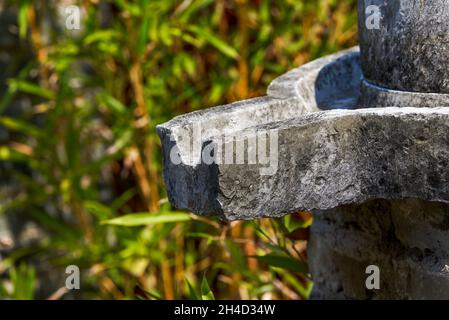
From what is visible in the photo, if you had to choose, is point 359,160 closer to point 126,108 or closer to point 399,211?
point 399,211

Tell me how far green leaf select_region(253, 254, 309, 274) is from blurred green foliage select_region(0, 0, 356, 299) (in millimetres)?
851

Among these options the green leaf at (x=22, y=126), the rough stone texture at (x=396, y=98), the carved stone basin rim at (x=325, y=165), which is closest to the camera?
the carved stone basin rim at (x=325, y=165)

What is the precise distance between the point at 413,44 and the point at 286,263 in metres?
0.64

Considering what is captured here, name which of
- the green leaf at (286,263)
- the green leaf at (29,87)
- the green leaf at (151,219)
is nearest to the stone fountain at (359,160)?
the green leaf at (286,263)

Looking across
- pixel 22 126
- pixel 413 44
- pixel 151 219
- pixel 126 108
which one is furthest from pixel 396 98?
pixel 22 126

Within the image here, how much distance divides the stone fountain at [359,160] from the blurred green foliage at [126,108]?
120 cm

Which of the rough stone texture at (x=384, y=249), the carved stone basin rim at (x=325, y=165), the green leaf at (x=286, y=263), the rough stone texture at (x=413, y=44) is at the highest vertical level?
the rough stone texture at (x=413, y=44)

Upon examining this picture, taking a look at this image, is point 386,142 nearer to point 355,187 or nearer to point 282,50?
point 355,187

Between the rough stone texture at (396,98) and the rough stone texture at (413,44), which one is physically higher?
the rough stone texture at (413,44)

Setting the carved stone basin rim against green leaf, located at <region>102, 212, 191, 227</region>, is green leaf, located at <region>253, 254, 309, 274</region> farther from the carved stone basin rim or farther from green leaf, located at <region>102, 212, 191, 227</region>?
the carved stone basin rim

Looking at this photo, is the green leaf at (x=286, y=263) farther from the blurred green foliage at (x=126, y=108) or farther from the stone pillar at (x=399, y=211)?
the blurred green foliage at (x=126, y=108)

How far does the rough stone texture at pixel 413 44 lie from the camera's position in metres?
1.25
